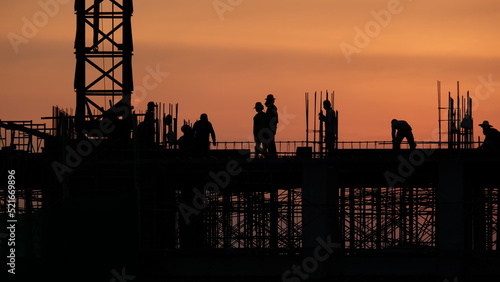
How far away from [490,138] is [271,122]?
6.62 m

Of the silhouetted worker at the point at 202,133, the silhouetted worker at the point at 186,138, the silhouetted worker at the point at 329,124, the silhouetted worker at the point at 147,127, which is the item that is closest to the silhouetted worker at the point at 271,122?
the silhouetted worker at the point at 329,124

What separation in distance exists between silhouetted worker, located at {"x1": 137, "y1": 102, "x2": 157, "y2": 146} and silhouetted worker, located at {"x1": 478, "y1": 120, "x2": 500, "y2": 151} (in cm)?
923

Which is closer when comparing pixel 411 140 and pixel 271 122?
pixel 271 122

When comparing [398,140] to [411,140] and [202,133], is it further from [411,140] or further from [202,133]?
[202,133]

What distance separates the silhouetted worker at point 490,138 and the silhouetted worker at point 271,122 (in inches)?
234

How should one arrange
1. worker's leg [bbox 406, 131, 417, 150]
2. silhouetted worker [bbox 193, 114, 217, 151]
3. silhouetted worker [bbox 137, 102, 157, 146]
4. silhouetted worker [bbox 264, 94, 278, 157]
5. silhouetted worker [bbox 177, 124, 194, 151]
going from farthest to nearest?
silhouetted worker [bbox 177, 124, 194, 151] → worker's leg [bbox 406, 131, 417, 150] → silhouetted worker [bbox 193, 114, 217, 151] → silhouetted worker [bbox 137, 102, 157, 146] → silhouetted worker [bbox 264, 94, 278, 157]

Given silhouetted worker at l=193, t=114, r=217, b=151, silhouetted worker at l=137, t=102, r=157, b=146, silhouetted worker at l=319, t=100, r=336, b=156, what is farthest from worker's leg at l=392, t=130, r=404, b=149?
silhouetted worker at l=137, t=102, r=157, b=146

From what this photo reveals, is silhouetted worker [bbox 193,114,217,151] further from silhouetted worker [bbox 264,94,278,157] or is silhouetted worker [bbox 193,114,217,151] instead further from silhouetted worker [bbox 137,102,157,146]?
silhouetted worker [bbox 264,94,278,157]

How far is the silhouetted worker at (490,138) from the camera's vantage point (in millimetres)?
31703

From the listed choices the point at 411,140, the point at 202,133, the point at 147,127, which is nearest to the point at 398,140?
the point at 411,140

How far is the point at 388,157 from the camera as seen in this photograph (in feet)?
104

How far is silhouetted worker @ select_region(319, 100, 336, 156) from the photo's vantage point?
100 ft

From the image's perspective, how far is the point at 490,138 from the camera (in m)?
32.3

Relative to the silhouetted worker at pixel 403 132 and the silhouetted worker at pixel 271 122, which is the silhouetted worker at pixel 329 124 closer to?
the silhouetted worker at pixel 271 122
